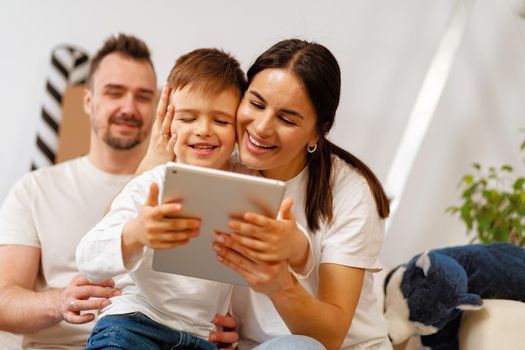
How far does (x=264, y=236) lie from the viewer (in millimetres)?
1244

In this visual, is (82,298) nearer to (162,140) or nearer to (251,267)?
(162,140)

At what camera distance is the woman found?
1.49 m

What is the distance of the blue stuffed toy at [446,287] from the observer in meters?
1.89

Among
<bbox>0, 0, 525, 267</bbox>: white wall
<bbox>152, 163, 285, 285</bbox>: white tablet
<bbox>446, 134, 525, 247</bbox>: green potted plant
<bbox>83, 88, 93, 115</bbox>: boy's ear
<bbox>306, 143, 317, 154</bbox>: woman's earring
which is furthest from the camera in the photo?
<bbox>0, 0, 525, 267</bbox>: white wall

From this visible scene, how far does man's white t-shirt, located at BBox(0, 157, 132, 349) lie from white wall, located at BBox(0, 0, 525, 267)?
0.70 m

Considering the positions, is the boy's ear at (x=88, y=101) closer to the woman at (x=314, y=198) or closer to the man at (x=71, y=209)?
the man at (x=71, y=209)

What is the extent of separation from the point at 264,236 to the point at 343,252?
0.37m

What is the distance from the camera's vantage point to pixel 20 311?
6.06 ft

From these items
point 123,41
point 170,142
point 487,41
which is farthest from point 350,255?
point 487,41

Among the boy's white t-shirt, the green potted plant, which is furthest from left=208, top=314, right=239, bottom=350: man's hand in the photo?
the green potted plant

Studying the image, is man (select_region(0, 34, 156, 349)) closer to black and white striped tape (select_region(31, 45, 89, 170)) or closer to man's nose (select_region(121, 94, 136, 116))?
man's nose (select_region(121, 94, 136, 116))

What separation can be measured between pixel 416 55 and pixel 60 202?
1599mm

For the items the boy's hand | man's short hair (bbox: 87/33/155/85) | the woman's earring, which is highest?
man's short hair (bbox: 87/33/155/85)

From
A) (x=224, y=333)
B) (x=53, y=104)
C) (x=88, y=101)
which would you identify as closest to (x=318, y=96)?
(x=224, y=333)
